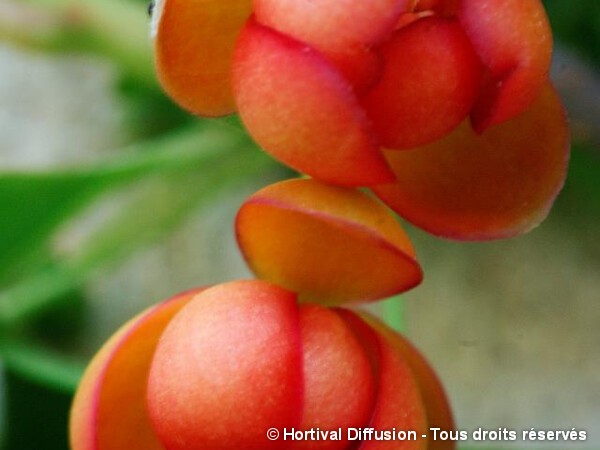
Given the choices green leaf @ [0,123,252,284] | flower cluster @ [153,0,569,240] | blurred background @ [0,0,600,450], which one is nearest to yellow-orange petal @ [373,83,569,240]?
flower cluster @ [153,0,569,240]

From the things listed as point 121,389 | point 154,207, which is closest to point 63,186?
point 154,207

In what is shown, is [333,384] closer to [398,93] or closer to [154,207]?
[398,93]

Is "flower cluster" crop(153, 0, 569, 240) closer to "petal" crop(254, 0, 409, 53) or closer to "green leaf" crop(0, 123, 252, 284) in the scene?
"petal" crop(254, 0, 409, 53)

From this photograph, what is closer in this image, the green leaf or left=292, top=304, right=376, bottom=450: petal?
left=292, top=304, right=376, bottom=450: petal

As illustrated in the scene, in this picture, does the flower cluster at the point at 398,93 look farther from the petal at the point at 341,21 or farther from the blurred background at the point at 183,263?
the blurred background at the point at 183,263

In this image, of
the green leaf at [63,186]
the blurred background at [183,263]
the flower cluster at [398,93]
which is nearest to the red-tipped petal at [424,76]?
the flower cluster at [398,93]

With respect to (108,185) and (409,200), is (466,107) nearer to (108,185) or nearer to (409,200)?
(409,200)
